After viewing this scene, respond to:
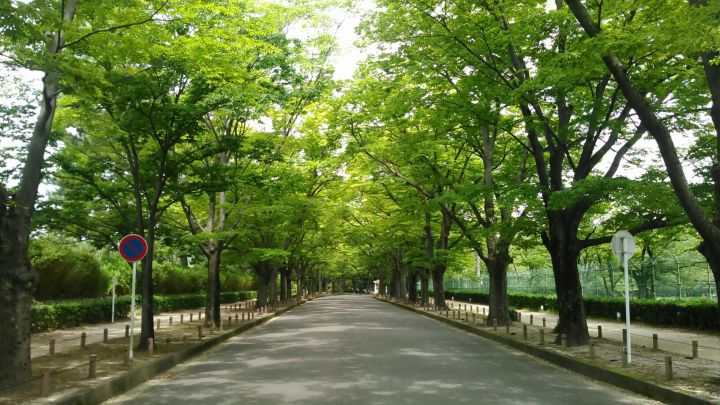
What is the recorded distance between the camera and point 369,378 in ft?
31.8

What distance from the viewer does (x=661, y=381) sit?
351 inches

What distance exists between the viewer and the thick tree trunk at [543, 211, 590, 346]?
14.6 metres

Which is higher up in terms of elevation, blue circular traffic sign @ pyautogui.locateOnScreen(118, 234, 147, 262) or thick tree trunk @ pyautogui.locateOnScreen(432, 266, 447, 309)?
blue circular traffic sign @ pyautogui.locateOnScreen(118, 234, 147, 262)

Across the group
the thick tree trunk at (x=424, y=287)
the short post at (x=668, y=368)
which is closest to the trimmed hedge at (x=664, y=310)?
the short post at (x=668, y=368)

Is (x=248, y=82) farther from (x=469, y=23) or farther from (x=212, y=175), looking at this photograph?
(x=469, y=23)

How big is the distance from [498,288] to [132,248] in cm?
1473

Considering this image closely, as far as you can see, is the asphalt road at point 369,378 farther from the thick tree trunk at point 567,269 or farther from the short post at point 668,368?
the thick tree trunk at point 567,269

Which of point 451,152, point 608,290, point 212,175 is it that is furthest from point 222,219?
point 608,290

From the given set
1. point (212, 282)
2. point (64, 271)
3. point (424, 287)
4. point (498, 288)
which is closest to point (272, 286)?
point (424, 287)

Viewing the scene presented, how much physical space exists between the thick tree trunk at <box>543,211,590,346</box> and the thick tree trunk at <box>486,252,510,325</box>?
6191mm

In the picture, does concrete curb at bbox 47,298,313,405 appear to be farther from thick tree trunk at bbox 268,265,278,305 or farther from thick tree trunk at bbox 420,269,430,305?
thick tree trunk at bbox 420,269,430,305

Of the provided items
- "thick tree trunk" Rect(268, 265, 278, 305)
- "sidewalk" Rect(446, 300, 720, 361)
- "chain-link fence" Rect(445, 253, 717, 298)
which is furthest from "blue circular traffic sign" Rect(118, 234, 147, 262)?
"thick tree trunk" Rect(268, 265, 278, 305)

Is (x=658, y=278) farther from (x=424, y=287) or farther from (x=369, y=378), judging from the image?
(x=369, y=378)

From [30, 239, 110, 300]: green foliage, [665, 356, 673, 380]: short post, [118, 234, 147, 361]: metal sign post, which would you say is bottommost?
[665, 356, 673, 380]: short post
